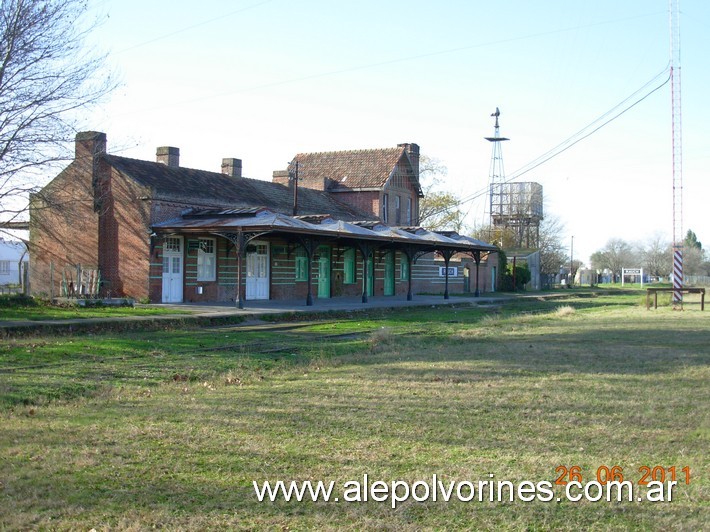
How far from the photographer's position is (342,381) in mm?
10156

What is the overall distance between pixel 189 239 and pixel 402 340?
537 inches

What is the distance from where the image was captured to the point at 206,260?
95.3 ft

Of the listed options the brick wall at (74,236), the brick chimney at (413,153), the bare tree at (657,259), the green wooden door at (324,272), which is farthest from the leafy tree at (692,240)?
the brick wall at (74,236)

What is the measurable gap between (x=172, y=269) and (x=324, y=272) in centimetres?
1011

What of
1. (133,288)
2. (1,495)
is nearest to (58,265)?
(133,288)

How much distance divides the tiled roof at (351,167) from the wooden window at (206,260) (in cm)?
Answer: 1518

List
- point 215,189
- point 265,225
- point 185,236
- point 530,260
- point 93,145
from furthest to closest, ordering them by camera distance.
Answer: point 530,260, point 215,189, point 185,236, point 93,145, point 265,225

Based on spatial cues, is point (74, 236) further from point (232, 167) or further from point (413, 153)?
point (413, 153)

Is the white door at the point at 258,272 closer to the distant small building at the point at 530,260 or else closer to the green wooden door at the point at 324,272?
the green wooden door at the point at 324,272

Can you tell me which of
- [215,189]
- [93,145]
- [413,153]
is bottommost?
[215,189]

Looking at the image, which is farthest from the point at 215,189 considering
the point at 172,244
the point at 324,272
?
the point at 324,272

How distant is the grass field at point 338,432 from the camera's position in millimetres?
4930

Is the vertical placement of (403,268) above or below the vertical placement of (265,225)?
below

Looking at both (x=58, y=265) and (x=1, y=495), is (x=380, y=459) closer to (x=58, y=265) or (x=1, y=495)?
(x=1, y=495)
